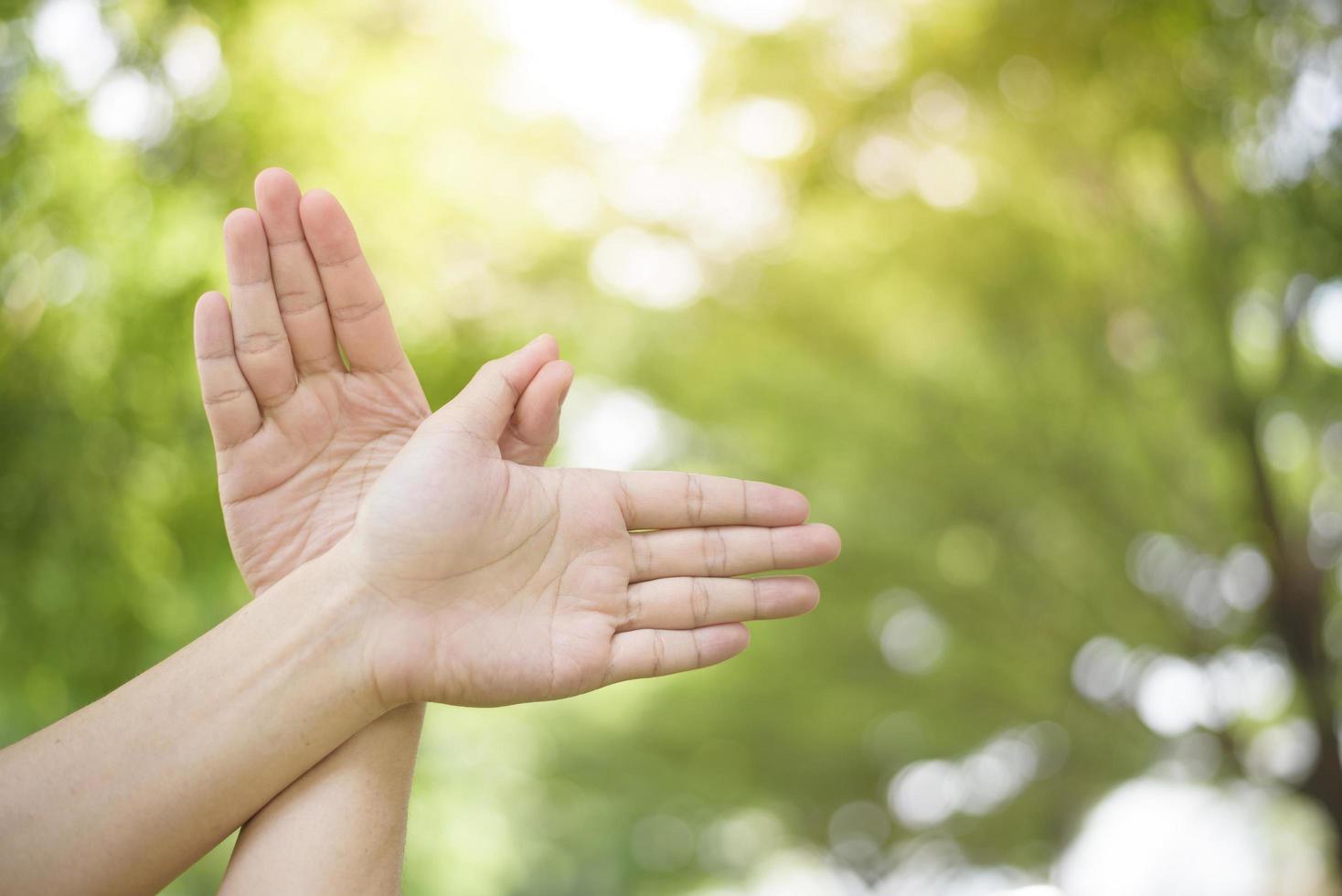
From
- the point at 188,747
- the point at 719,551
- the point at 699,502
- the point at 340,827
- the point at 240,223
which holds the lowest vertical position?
the point at 340,827

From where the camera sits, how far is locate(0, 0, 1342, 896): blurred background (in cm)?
421

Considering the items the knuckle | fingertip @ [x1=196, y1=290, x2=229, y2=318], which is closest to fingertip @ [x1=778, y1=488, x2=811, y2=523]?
the knuckle

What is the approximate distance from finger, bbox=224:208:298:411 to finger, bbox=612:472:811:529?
793mm

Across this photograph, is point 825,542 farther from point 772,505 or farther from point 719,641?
point 719,641

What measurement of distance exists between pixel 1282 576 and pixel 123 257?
7000 mm

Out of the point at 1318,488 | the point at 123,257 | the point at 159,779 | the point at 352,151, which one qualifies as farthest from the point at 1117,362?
the point at 159,779

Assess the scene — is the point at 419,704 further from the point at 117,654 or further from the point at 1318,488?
the point at 1318,488

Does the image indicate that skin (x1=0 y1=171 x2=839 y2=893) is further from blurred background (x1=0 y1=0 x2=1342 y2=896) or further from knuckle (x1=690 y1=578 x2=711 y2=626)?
A: blurred background (x1=0 y1=0 x2=1342 y2=896)

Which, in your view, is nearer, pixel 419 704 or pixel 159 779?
pixel 159 779

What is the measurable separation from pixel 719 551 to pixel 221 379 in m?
1.18

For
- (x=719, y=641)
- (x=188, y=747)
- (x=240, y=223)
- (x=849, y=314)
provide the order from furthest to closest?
(x=849, y=314), (x=719, y=641), (x=240, y=223), (x=188, y=747)

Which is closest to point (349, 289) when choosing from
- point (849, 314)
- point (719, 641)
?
point (719, 641)

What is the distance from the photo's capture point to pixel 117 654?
444cm

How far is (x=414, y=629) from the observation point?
203 centimetres
